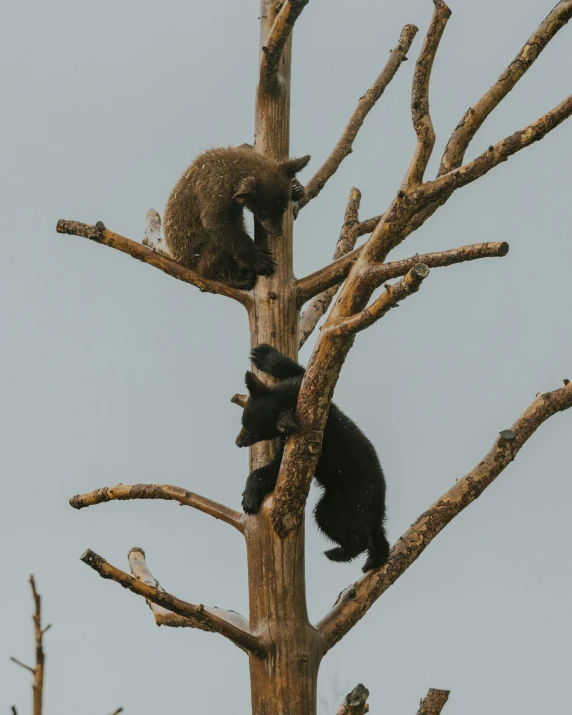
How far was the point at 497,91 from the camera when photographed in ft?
14.2

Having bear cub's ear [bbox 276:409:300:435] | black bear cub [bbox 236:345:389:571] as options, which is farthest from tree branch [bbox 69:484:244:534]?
bear cub's ear [bbox 276:409:300:435]

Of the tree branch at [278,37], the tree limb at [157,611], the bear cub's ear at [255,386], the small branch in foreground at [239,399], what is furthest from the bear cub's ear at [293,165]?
the tree limb at [157,611]

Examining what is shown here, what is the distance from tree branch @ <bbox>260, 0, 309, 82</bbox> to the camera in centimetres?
521

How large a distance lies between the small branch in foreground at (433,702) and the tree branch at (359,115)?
3.58m

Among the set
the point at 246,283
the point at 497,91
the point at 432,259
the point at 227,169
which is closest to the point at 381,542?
the point at 246,283

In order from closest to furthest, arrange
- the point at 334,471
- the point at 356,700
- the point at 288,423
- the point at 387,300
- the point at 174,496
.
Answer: the point at 387,300, the point at 356,700, the point at 288,423, the point at 174,496, the point at 334,471

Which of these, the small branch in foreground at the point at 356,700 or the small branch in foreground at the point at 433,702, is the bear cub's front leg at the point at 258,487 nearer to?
the small branch in foreground at the point at 356,700

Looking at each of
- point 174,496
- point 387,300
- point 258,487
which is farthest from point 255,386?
point 387,300

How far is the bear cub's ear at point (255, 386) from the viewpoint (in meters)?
4.74

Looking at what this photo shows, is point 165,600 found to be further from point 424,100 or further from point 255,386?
point 424,100

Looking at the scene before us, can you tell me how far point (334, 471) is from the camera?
5176mm

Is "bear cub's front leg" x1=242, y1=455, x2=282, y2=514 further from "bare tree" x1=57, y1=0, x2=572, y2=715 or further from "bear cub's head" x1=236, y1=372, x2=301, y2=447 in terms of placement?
"bear cub's head" x1=236, y1=372, x2=301, y2=447

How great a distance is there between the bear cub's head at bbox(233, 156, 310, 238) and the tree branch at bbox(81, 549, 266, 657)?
279 cm

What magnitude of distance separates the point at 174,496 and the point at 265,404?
2.26ft
